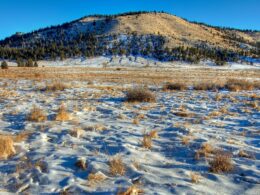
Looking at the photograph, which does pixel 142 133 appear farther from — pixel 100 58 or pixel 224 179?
pixel 100 58

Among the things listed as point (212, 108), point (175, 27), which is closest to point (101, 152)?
point (212, 108)

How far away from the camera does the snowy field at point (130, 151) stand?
18.9 feet

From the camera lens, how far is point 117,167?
6375 mm

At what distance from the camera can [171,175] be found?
6.19 meters

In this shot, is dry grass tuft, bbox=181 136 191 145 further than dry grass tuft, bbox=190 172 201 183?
Yes

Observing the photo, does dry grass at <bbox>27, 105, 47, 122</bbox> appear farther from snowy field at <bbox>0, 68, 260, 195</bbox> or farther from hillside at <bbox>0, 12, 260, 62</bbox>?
hillside at <bbox>0, 12, 260, 62</bbox>

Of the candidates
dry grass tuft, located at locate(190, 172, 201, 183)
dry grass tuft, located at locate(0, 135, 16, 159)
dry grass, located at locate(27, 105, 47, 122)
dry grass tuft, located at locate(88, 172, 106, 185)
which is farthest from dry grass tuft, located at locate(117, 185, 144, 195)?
dry grass, located at locate(27, 105, 47, 122)

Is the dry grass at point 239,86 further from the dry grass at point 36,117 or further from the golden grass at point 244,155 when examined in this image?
Answer: the golden grass at point 244,155

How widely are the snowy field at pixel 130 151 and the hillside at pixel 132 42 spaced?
309 ft

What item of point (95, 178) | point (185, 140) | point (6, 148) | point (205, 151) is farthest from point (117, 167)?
point (6, 148)

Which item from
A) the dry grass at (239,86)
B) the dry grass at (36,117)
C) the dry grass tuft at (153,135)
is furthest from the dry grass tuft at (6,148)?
the dry grass at (239,86)

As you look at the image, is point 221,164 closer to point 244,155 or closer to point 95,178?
point 244,155

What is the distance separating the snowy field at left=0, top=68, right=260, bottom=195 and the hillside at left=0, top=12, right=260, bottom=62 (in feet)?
309

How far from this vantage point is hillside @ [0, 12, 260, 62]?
370 ft
